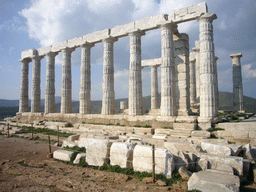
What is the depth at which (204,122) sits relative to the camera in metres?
13.0

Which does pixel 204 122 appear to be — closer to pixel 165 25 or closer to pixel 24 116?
pixel 165 25

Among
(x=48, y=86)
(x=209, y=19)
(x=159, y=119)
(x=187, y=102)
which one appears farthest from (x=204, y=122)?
(x=48, y=86)

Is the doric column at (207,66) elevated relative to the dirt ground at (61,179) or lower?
elevated

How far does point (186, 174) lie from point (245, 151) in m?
3.40

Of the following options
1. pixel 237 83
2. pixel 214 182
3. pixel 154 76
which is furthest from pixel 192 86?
pixel 214 182

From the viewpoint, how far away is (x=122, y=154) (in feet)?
24.1

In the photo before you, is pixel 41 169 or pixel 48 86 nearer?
pixel 41 169

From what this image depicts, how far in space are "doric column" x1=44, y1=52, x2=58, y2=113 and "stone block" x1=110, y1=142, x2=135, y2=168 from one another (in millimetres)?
18156

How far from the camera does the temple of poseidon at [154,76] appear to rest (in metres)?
13.6

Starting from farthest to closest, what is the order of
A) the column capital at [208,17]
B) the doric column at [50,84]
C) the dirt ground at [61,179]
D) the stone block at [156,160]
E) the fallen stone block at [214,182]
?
the doric column at [50,84] → the column capital at [208,17] → the stone block at [156,160] → the dirt ground at [61,179] → the fallen stone block at [214,182]

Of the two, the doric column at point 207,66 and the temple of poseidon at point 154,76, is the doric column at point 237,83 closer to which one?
the temple of poseidon at point 154,76

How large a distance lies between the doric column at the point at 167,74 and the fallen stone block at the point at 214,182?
9420 millimetres

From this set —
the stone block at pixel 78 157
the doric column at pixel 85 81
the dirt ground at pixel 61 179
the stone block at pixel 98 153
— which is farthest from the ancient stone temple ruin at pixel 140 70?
the dirt ground at pixel 61 179

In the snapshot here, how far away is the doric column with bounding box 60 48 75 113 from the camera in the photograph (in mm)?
21875
